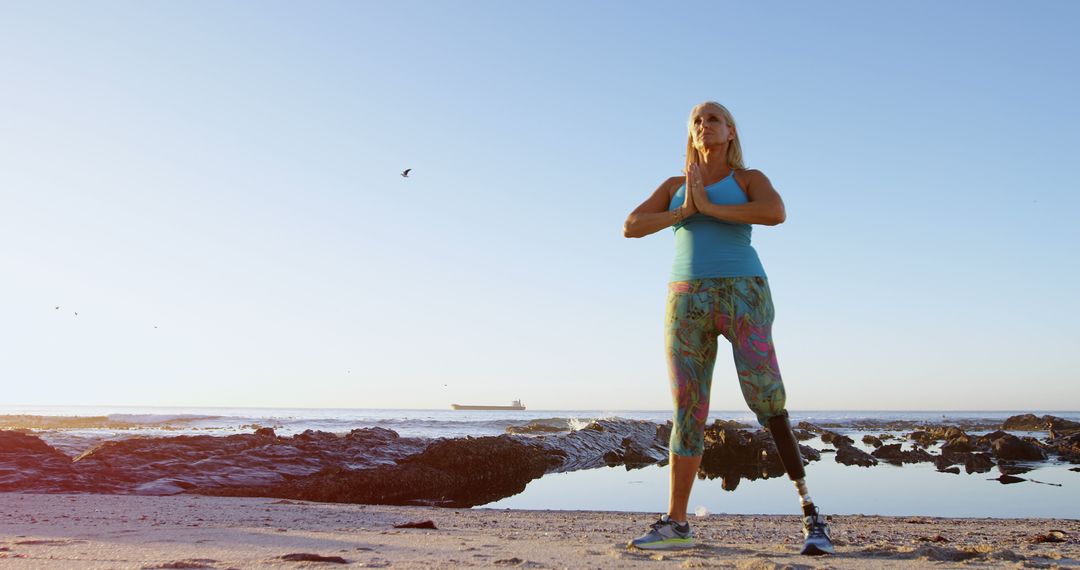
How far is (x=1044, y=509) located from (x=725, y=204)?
5.78 meters

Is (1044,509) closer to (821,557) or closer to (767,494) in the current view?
(767,494)

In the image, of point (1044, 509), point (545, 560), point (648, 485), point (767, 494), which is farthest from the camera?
point (648, 485)

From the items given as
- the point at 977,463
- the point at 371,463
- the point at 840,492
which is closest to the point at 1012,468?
the point at 977,463

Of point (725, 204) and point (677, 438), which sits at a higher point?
point (725, 204)

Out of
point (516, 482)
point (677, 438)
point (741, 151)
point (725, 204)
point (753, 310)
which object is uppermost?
point (741, 151)

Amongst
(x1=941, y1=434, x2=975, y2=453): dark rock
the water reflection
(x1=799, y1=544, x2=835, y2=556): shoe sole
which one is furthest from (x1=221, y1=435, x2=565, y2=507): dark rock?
(x1=941, y1=434, x2=975, y2=453): dark rock

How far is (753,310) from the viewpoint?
12.7 ft

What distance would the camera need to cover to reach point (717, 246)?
4.02 m

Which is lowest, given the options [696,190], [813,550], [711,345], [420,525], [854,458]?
[854,458]

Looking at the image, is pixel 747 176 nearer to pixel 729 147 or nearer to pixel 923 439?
pixel 729 147

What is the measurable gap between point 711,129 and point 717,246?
0.68 metres

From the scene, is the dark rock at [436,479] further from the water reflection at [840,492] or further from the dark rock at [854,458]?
the dark rock at [854,458]

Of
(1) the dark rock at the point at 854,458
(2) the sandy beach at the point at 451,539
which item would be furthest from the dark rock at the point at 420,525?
(1) the dark rock at the point at 854,458

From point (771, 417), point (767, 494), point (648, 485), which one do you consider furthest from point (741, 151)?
point (648, 485)
